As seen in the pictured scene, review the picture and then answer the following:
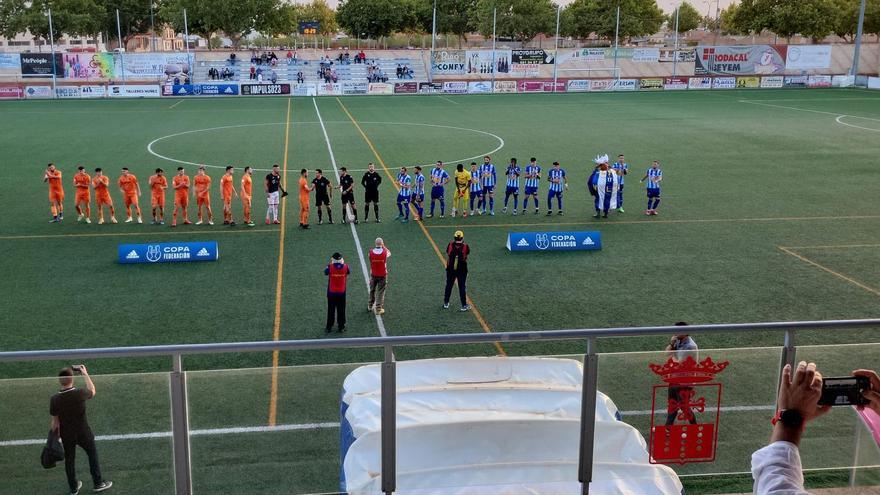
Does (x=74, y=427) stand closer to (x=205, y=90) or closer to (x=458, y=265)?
(x=458, y=265)

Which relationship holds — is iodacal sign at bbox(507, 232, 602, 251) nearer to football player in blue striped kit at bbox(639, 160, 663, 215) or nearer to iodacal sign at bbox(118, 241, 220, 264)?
football player in blue striped kit at bbox(639, 160, 663, 215)

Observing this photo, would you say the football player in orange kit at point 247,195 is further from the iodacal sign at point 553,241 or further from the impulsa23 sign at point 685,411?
the impulsa23 sign at point 685,411

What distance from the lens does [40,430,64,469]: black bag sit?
15.9 ft

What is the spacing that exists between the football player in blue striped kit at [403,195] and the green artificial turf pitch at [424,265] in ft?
1.62

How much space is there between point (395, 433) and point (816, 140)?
38.5 metres

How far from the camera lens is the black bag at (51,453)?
4836 mm

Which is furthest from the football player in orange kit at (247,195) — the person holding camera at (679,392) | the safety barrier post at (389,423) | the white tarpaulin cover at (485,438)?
the person holding camera at (679,392)

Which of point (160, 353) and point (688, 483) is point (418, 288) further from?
point (160, 353)

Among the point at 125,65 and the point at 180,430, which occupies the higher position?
the point at 125,65

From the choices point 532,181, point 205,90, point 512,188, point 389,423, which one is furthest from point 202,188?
point 205,90

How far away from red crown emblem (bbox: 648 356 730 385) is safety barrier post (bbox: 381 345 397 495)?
1.69 metres

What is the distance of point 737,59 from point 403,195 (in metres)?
63.6

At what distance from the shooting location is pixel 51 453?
15.9 feet

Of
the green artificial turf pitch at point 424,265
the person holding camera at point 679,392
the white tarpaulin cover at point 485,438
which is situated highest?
the person holding camera at point 679,392
